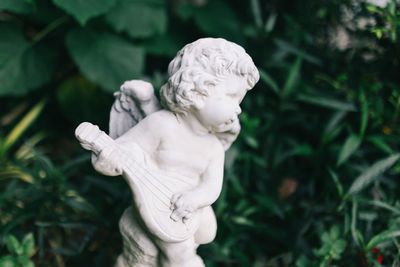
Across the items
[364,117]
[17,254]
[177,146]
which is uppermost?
[177,146]

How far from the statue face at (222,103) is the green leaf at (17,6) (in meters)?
1.09

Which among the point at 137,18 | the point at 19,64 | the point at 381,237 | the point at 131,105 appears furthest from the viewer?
the point at 137,18

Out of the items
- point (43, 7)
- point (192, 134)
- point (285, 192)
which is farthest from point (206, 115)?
point (43, 7)

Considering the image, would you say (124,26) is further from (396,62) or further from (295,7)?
(396,62)

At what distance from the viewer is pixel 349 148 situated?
4.98 feet

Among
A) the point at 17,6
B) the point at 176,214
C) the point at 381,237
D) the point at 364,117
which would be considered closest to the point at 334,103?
the point at 364,117

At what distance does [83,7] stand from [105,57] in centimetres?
33

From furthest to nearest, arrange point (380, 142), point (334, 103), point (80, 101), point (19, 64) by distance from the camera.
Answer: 1. point (80, 101)
2. point (19, 64)
3. point (334, 103)
4. point (380, 142)

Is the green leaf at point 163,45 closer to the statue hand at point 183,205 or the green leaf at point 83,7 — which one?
the green leaf at point 83,7

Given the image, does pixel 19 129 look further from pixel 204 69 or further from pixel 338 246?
pixel 338 246

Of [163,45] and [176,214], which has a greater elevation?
[176,214]

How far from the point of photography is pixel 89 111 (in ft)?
6.43

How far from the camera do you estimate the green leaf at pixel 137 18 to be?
1805 mm

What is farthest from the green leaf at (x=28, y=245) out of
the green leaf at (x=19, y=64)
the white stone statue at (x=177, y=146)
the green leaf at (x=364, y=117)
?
the green leaf at (x=364, y=117)
